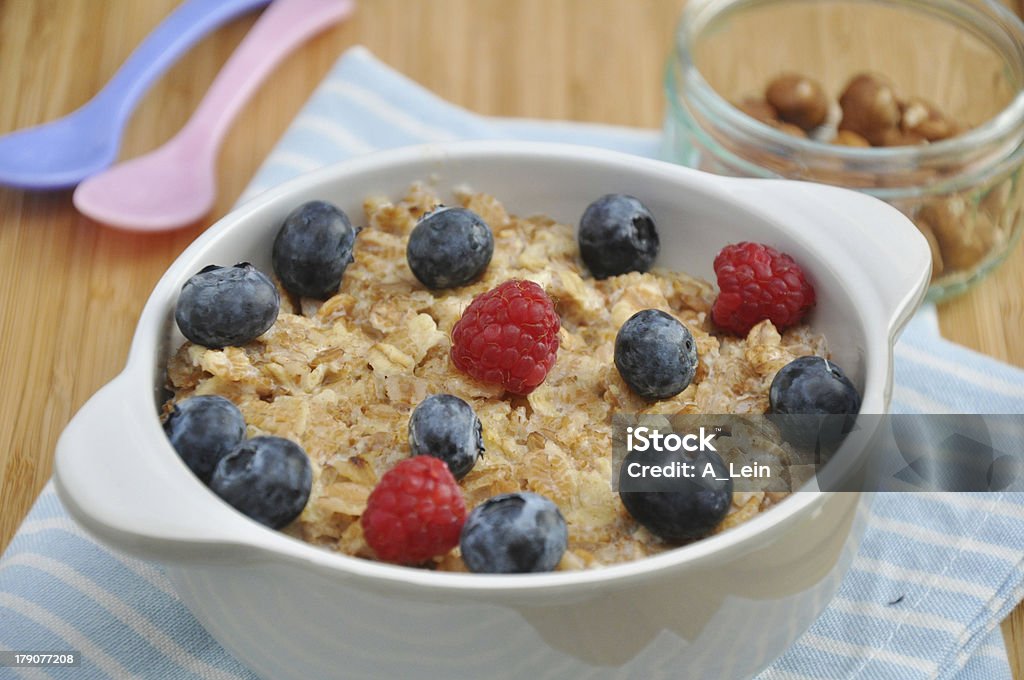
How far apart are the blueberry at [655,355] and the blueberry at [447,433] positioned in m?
0.18

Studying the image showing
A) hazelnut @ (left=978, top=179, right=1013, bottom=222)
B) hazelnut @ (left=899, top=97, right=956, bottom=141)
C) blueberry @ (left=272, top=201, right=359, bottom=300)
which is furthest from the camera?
hazelnut @ (left=899, top=97, right=956, bottom=141)

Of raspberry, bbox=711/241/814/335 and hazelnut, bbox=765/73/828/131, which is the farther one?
hazelnut, bbox=765/73/828/131

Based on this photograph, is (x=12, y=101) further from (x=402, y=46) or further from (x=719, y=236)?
(x=719, y=236)

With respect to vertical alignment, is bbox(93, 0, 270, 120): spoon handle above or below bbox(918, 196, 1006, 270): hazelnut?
above

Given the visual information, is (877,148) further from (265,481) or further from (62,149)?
(62,149)

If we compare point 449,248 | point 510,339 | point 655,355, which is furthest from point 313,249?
point 655,355

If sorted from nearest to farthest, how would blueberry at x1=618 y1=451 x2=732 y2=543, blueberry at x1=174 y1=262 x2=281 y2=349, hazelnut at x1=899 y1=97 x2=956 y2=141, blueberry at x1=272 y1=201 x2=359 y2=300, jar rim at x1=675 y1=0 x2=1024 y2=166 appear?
blueberry at x1=618 y1=451 x2=732 y2=543, blueberry at x1=174 y1=262 x2=281 y2=349, blueberry at x1=272 y1=201 x2=359 y2=300, jar rim at x1=675 y1=0 x2=1024 y2=166, hazelnut at x1=899 y1=97 x2=956 y2=141

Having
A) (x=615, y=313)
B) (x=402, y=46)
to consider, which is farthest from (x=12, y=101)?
(x=615, y=313)

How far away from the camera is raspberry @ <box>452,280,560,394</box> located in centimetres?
112

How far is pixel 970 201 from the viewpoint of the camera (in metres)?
1.79

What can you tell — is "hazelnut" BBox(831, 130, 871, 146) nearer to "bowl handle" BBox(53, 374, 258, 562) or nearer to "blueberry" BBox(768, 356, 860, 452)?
"blueberry" BBox(768, 356, 860, 452)

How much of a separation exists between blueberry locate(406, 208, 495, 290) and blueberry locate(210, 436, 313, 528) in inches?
12.5

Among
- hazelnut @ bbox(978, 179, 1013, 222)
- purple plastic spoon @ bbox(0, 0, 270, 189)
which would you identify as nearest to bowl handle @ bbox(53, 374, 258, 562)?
purple plastic spoon @ bbox(0, 0, 270, 189)

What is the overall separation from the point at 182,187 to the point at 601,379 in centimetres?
99
